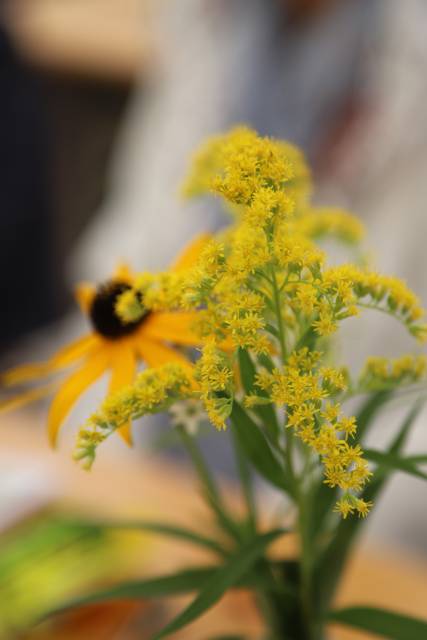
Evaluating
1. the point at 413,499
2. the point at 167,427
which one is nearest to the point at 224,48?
the point at 167,427

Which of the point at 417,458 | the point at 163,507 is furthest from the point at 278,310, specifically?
the point at 163,507

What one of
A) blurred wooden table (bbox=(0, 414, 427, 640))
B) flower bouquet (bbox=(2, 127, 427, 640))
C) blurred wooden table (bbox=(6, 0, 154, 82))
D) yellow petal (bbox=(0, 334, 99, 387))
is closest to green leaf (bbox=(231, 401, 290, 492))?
flower bouquet (bbox=(2, 127, 427, 640))

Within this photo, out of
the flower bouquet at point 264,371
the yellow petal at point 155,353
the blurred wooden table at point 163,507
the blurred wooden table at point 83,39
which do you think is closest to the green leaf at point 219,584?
the flower bouquet at point 264,371

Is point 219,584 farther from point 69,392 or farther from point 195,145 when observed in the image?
point 195,145

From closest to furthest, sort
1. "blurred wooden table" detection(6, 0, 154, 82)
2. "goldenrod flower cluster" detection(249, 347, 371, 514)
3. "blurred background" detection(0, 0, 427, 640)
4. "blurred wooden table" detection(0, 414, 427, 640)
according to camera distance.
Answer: "goldenrod flower cluster" detection(249, 347, 371, 514)
"blurred wooden table" detection(0, 414, 427, 640)
"blurred background" detection(0, 0, 427, 640)
"blurred wooden table" detection(6, 0, 154, 82)

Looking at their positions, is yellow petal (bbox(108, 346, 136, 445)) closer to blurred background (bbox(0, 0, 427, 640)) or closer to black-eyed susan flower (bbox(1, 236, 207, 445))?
Result: black-eyed susan flower (bbox(1, 236, 207, 445))

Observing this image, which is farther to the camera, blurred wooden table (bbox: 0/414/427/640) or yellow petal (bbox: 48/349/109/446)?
blurred wooden table (bbox: 0/414/427/640)
